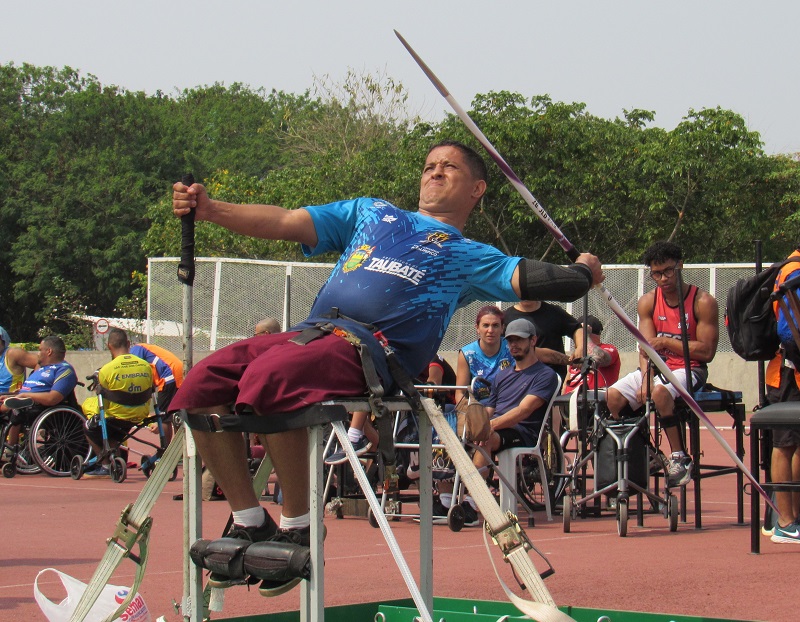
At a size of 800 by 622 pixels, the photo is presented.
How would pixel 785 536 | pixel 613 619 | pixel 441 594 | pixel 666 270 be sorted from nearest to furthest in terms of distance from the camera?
pixel 613 619 < pixel 441 594 < pixel 785 536 < pixel 666 270

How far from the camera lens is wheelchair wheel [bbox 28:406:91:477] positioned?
1422cm

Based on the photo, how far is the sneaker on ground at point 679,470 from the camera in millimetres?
8828

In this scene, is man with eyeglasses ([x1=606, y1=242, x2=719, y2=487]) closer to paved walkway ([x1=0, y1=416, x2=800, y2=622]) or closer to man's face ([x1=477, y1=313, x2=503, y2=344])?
paved walkway ([x1=0, y1=416, x2=800, y2=622])

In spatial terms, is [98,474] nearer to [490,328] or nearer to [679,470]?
[490,328]

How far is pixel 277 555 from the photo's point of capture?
4078 mm

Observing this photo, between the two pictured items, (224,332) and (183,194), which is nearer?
(183,194)

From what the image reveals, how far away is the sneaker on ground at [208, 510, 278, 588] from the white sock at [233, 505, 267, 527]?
0.01 meters

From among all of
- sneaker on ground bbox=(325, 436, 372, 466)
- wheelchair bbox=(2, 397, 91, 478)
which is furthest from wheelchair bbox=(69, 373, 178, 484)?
sneaker on ground bbox=(325, 436, 372, 466)

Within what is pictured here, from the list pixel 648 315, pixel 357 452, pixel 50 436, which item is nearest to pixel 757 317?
pixel 648 315

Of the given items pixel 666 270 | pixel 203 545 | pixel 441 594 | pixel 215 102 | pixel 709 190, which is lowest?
pixel 441 594

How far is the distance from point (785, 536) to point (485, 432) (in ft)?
6.61

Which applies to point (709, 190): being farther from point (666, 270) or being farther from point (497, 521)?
point (497, 521)

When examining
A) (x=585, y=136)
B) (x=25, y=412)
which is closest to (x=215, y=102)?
(x=585, y=136)

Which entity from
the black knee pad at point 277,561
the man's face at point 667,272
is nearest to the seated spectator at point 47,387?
the man's face at point 667,272
